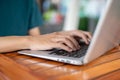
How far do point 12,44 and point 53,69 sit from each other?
237 mm

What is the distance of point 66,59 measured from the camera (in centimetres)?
60

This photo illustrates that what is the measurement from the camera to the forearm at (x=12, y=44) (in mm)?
731

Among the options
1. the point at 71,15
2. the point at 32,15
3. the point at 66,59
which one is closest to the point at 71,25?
the point at 71,15

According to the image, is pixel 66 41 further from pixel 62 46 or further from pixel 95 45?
pixel 95 45

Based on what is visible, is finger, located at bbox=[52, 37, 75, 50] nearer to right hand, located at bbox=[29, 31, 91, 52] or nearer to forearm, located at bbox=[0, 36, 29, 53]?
right hand, located at bbox=[29, 31, 91, 52]

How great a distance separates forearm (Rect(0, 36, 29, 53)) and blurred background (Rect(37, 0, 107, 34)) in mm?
1748

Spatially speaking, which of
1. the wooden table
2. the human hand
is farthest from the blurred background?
the wooden table

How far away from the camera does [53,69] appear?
565 mm

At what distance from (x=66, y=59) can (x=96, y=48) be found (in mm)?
93

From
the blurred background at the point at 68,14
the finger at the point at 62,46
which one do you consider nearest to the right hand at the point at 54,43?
the finger at the point at 62,46

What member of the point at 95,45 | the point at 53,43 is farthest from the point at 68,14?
the point at 95,45

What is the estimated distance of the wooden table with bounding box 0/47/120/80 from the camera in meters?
0.52

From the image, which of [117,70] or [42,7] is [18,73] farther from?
[42,7]

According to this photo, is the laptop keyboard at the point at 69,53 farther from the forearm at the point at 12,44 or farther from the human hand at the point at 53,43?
the forearm at the point at 12,44
